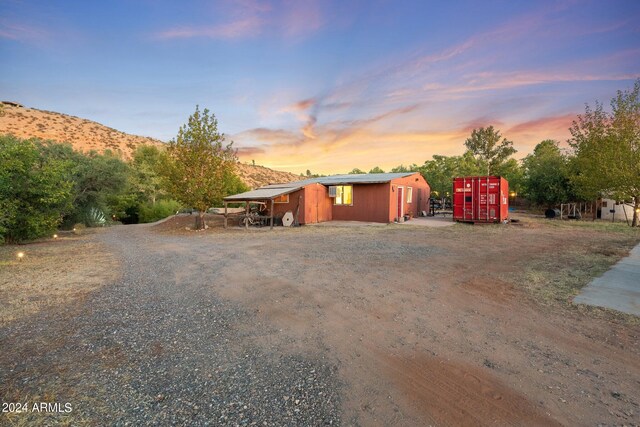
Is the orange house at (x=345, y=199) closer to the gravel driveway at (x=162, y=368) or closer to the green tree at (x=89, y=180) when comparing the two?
the green tree at (x=89, y=180)

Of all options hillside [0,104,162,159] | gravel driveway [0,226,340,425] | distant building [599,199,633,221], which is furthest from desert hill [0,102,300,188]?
distant building [599,199,633,221]

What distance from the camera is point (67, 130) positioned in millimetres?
42594

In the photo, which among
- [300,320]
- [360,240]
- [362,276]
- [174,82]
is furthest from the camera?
[174,82]

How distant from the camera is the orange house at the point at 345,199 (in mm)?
19594

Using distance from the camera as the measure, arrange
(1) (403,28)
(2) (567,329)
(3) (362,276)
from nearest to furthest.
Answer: (2) (567,329) → (3) (362,276) → (1) (403,28)

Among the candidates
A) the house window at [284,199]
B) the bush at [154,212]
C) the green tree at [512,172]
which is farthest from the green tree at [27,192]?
the green tree at [512,172]

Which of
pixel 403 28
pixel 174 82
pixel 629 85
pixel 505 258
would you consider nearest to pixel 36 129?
pixel 174 82

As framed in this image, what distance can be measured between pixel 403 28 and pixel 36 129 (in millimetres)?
49254

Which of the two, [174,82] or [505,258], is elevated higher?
[174,82]

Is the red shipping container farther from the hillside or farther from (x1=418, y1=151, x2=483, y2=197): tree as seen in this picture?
the hillside

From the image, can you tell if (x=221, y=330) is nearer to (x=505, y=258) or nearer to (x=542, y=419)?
(x=542, y=419)

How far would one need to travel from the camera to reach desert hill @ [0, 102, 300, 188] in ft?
122

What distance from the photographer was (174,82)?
741 inches

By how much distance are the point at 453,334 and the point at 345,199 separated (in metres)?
18.4
